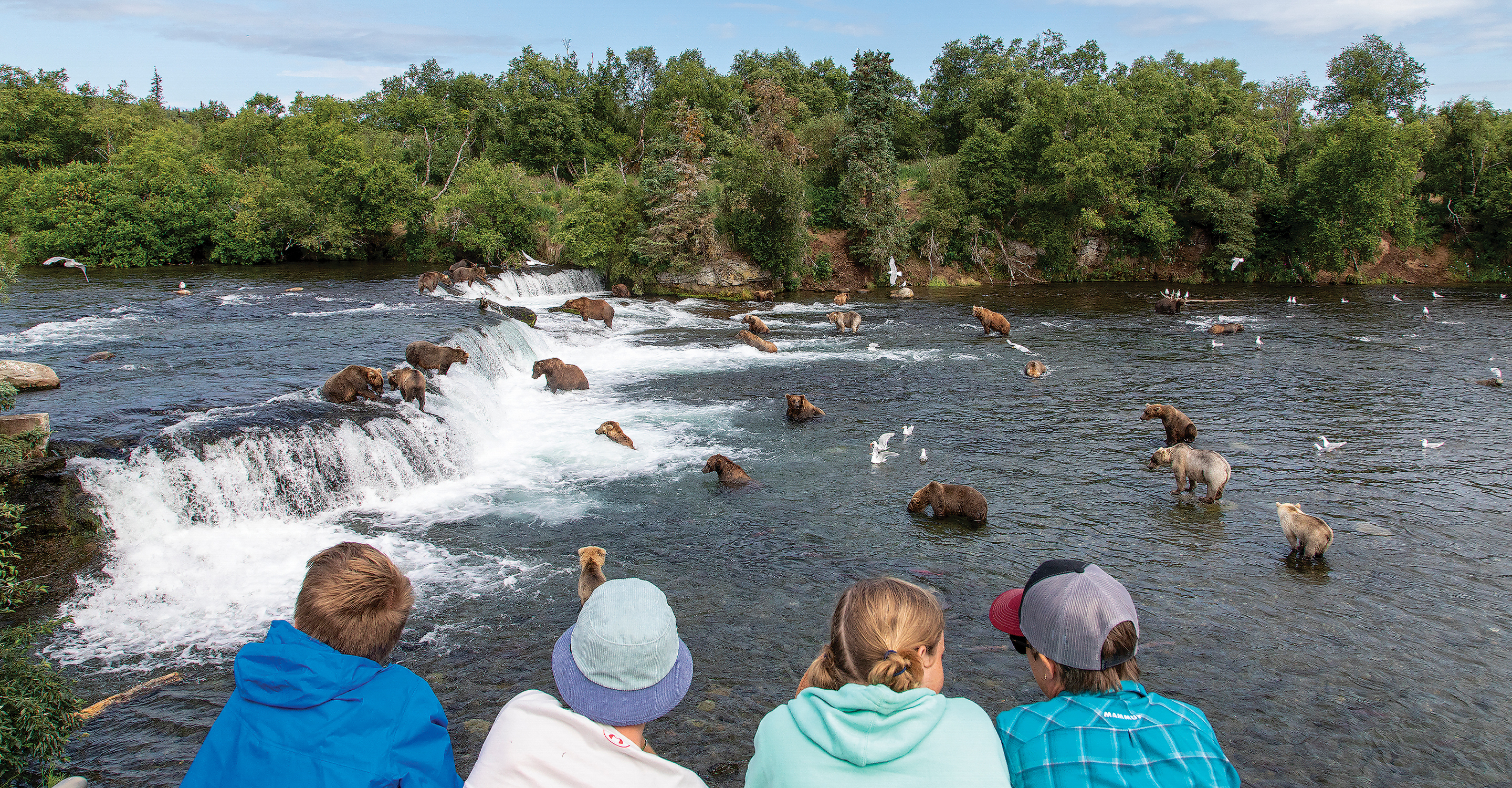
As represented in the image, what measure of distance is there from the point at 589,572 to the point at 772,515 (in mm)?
2859

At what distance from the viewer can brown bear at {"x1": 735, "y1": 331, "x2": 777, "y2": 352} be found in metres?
19.7

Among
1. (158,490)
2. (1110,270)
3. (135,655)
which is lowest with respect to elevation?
(135,655)

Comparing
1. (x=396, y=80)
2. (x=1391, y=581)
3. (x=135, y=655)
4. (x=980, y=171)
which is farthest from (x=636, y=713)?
(x=396, y=80)

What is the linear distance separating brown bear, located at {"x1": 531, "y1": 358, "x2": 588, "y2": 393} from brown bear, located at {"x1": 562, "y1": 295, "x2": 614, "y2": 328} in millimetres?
6941

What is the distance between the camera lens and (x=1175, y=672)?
6.37 meters

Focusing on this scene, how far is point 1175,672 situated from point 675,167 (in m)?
27.1

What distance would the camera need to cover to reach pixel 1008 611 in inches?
119

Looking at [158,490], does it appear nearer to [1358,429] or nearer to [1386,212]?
[1358,429]

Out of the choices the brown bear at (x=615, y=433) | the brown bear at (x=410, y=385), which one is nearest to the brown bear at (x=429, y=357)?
the brown bear at (x=410, y=385)

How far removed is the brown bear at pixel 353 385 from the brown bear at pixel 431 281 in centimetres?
1345

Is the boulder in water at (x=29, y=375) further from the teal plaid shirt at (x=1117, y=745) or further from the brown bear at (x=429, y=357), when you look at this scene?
the teal plaid shirt at (x=1117, y=745)

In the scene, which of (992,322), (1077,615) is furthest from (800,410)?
(1077,615)

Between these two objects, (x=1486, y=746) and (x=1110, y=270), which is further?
(x=1110, y=270)

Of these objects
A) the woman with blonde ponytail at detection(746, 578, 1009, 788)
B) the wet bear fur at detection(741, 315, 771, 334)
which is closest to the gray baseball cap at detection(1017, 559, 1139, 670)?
the woman with blonde ponytail at detection(746, 578, 1009, 788)
